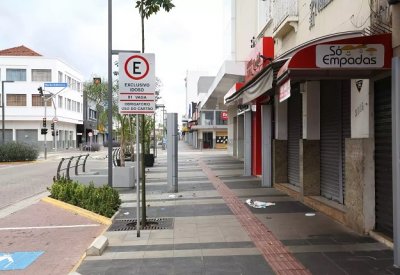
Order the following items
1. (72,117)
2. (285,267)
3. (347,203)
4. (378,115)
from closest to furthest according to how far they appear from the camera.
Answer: (285,267) → (378,115) → (347,203) → (72,117)

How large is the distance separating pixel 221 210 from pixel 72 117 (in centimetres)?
6420

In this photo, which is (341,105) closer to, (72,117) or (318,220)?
(318,220)

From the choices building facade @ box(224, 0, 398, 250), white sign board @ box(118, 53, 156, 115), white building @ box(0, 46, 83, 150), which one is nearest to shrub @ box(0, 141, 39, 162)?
white building @ box(0, 46, 83, 150)

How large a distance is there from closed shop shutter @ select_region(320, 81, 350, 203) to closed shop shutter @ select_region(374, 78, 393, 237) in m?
2.03

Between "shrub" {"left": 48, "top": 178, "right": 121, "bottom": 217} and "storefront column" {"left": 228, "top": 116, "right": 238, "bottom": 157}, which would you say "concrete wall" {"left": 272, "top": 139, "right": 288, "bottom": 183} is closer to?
"shrub" {"left": 48, "top": 178, "right": 121, "bottom": 217}

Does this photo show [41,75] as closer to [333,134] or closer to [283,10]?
[283,10]

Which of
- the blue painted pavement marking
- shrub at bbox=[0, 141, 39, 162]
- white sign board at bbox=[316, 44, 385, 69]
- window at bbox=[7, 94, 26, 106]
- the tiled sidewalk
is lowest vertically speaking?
the blue painted pavement marking

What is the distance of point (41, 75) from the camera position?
2483 inches

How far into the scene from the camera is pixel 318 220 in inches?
361

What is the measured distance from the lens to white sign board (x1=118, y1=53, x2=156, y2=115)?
8.37 m

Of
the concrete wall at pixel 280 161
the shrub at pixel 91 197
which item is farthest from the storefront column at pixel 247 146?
the shrub at pixel 91 197

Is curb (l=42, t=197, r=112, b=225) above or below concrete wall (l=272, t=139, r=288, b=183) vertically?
below

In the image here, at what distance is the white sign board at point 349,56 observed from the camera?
6.41 m

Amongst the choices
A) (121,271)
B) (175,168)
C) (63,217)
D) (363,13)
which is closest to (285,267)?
(121,271)
